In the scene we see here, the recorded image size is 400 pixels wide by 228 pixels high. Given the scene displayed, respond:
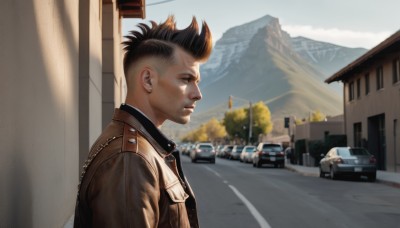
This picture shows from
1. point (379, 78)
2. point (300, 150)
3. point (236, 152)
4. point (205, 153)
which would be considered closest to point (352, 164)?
point (379, 78)

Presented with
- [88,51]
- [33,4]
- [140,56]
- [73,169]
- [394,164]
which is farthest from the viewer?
[394,164]

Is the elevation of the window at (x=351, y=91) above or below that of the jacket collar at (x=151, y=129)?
above

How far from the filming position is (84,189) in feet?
6.86

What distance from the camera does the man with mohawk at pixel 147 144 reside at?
199cm

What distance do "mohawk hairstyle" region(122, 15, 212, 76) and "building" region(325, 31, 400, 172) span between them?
2570 cm

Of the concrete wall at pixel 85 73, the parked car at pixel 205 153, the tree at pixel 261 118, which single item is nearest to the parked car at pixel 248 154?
the parked car at pixel 205 153

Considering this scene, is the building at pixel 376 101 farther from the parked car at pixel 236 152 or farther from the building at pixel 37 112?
the building at pixel 37 112

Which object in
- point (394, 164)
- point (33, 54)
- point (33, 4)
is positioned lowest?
point (394, 164)

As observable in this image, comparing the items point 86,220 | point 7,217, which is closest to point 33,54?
point 7,217

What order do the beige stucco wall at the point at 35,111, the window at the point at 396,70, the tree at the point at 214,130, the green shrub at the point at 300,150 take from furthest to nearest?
the tree at the point at 214,130 < the green shrub at the point at 300,150 < the window at the point at 396,70 < the beige stucco wall at the point at 35,111

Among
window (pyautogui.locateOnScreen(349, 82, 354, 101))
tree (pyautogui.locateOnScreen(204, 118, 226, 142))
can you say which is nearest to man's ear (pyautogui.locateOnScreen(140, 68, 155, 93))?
window (pyautogui.locateOnScreen(349, 82, 354, 101))

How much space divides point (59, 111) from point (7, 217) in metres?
2.98

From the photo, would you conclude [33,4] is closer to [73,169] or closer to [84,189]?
[84,189]

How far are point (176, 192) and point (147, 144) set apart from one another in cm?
20
